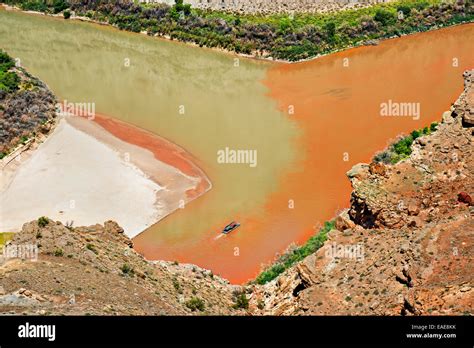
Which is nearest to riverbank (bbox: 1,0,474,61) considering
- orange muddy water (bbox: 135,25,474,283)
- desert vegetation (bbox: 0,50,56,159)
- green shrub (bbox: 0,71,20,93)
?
orange muddy water (bbox: 135,25,474,283)

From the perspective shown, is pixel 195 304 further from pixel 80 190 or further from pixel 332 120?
pixel 332 120

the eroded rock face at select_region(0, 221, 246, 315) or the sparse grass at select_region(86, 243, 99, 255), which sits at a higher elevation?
the sparse grass at select_region(86, 243, 99, 255)

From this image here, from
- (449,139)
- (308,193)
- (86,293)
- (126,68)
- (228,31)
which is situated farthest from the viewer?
(228,31)

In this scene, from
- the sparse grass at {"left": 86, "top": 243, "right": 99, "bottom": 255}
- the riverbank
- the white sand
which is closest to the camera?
the sparse grass at {"left": 86, "top": 243, "right": 99, "bottom": 255}

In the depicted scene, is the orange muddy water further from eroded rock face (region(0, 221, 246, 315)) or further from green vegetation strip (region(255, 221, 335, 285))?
eroded rock face (region(0, 221, 246, 315))

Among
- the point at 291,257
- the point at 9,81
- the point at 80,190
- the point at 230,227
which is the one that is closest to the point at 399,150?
the point at 230,227
